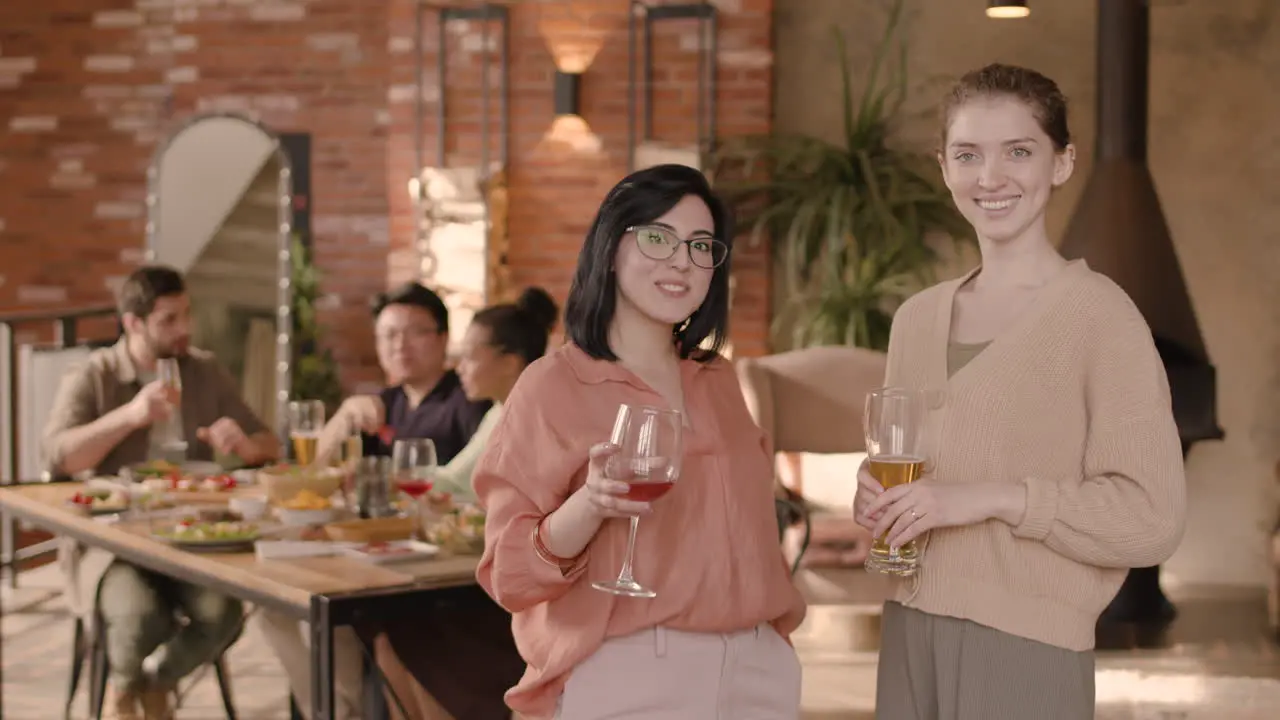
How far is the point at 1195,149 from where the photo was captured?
5816 millimetres

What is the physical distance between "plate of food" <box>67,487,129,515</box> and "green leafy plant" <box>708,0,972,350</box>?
2990mm

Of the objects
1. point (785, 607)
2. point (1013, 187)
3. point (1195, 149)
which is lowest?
point (785, 607)

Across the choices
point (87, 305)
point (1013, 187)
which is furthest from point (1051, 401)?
point (87, 305)

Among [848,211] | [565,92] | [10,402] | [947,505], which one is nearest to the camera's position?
[947,505]

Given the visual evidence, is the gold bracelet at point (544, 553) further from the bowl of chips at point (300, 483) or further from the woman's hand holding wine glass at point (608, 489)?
the bowl of chips at point (300, 483)

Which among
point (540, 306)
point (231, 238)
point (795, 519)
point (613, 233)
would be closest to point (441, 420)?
point (540, 306)

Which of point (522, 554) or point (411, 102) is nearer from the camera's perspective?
point (522, 554)

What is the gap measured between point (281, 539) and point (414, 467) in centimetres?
30

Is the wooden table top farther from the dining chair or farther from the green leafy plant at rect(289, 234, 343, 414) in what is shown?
the green leafy plant at rect(289, 234, 343, 414)

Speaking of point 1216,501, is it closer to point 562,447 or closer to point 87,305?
point 562,447

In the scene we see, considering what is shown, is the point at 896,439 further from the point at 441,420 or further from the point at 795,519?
the point at 795,519

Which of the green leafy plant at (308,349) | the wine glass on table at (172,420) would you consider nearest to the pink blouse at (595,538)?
the wine glass on table at (172,420)

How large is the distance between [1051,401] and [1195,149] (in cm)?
485

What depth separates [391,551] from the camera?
8.48 ft
